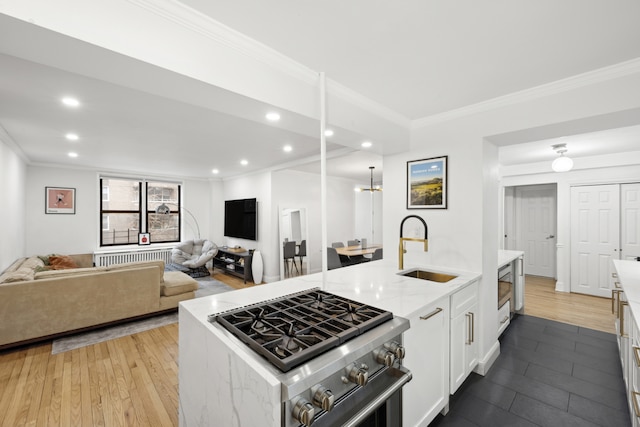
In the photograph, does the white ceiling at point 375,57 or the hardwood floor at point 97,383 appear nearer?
the white ceiling at point 375,57

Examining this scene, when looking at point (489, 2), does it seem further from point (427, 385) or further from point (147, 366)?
point (147, 366)

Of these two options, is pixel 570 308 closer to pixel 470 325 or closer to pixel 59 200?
pixel 470 325

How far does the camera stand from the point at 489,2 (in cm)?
128

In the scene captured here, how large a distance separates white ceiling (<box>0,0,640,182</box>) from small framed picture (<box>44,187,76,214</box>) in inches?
115

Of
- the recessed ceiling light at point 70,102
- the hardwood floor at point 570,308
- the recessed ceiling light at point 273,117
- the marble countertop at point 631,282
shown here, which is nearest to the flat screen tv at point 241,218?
the recessed ceiling light at point 70,102

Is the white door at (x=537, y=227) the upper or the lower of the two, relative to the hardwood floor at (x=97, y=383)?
upper

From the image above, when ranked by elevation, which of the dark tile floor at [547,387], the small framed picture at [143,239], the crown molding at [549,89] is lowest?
the dark tile floor at [547,387]

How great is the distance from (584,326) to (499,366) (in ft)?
5.97

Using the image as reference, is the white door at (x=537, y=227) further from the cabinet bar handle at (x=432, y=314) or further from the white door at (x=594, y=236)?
the cabinet bar handle at (x=432, y=314)

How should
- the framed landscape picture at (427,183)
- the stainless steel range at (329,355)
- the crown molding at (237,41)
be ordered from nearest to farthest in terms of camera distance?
the stainless steel range at (329,355) → the crown molding at (237,41) → the framed landscape picture at (427,183)

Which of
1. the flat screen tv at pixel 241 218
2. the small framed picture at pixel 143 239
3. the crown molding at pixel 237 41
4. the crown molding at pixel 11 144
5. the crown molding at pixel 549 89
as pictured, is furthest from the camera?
the small framed picture at pixel 143 239

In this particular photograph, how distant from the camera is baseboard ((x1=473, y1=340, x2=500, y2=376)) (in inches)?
95.4

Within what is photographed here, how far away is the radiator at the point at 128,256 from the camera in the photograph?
6099 millimetres

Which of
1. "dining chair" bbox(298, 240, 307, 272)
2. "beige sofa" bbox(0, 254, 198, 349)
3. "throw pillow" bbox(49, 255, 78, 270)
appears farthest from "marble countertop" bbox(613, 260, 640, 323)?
"throw pillow" bbox(49, 255, 78, 270)
